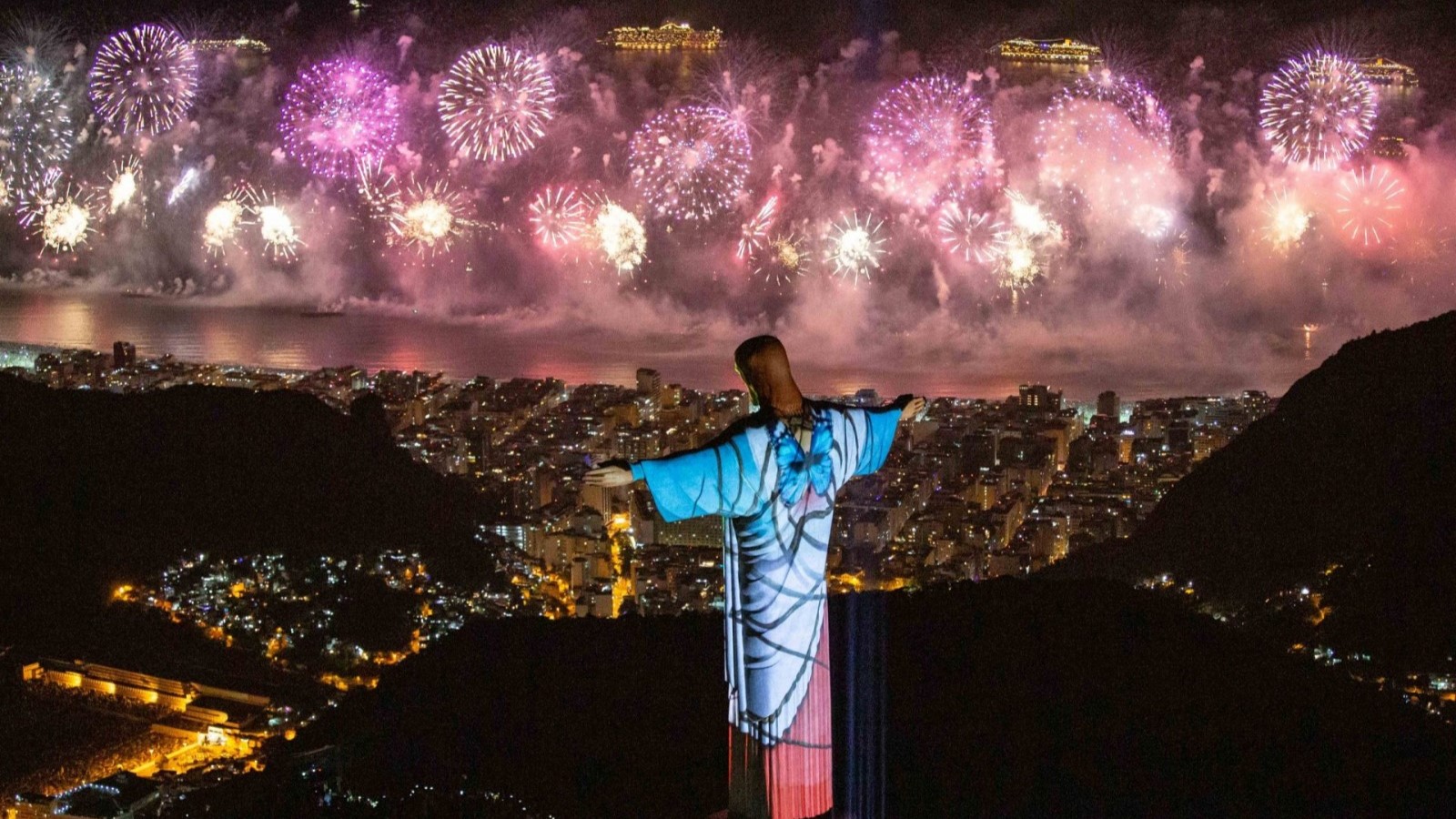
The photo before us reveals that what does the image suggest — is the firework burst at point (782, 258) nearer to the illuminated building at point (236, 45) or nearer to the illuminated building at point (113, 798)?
the illuminated building at point (236, 45)

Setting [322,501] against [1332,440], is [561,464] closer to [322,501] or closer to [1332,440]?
[322,501]

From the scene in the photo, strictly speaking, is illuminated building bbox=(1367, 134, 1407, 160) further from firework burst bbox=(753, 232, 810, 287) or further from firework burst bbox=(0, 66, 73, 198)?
firework burst bbox=(0, 66, 73, 198)

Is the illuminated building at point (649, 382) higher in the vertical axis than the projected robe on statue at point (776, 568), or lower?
higher

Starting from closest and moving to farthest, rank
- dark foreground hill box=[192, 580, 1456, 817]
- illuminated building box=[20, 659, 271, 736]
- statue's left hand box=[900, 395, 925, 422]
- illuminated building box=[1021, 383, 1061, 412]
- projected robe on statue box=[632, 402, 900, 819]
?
projected robe on statue box=[632, 402, 900, 819], statue's left hand box=[900, 395, 925, 422], dark foreground hill box=[192, 580, 1456, 817], illuminated building box=[20, 659, 271, 736], illuminated building box=[1021, 383, 1061, 412]

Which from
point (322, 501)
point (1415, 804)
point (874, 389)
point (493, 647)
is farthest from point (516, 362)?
point (1415, 804)

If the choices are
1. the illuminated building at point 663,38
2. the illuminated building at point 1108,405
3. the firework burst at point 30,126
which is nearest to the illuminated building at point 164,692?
the illuminated building at point 1108,405

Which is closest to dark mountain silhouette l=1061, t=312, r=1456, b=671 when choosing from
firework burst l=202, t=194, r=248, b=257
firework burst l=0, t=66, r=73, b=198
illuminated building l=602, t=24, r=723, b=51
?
illuminated building l=602, t=24, r=723, b=51

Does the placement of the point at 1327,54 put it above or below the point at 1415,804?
above
